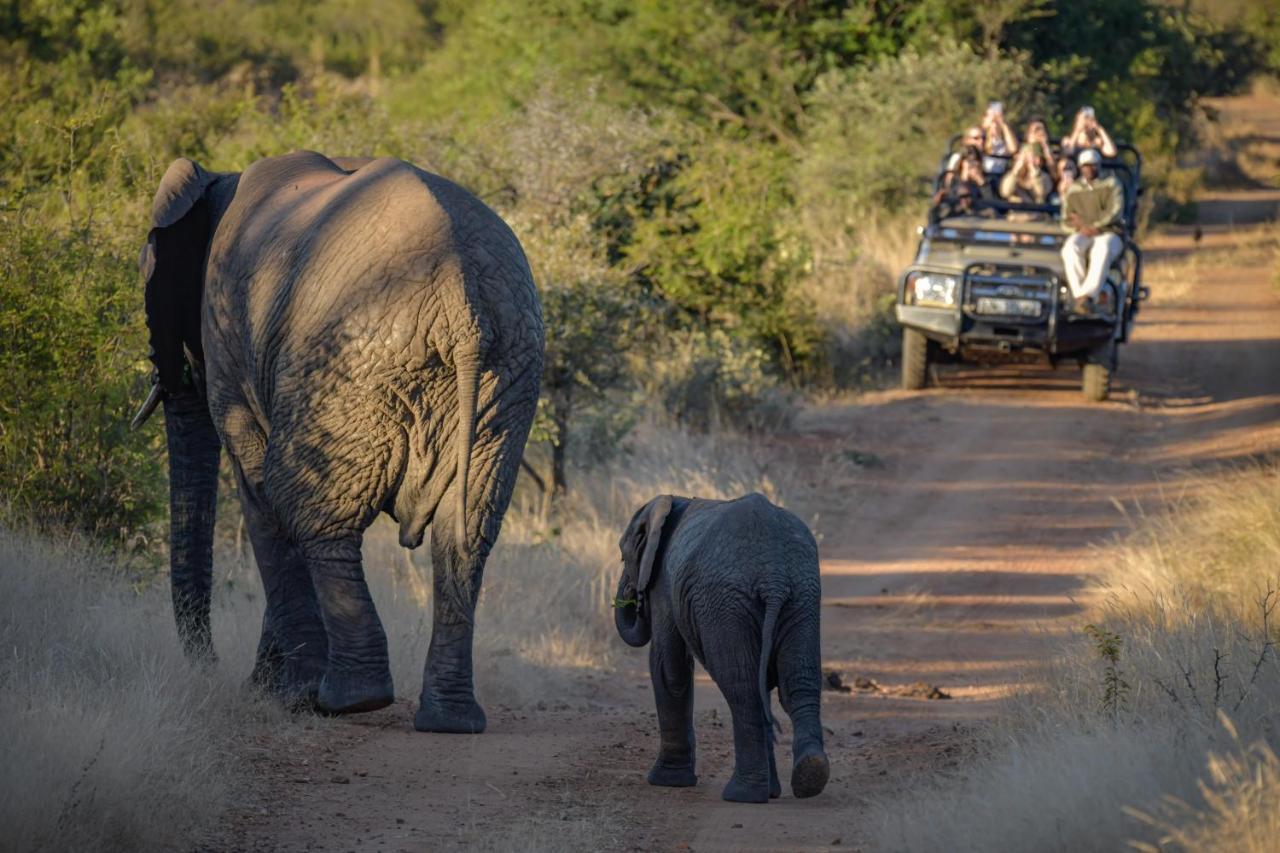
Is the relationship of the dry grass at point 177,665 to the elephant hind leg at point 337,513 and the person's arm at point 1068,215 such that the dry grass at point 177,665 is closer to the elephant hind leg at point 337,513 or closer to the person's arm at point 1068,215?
the elephant hind leg at point 337,513

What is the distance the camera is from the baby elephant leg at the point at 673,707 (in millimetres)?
6121

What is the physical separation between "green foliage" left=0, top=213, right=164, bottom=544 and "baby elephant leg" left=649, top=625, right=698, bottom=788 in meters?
3.67

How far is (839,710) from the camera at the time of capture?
8078 millimetres

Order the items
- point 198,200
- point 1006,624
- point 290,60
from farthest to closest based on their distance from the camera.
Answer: point 290,60 → point 1006,624 → point 198,200

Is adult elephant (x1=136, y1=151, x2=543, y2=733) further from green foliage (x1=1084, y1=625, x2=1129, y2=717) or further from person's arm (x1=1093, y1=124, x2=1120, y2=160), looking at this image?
person's arm (x1=1093, y1=124, x2=1120, y2=160)

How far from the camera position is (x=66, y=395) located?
8.48 m

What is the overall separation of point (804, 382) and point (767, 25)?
37.0 ft

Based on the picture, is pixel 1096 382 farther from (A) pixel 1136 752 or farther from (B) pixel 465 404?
(A) pixel 1136 752

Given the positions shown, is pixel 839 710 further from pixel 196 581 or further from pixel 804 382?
pixel 804 382

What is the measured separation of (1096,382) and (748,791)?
13.2 meters

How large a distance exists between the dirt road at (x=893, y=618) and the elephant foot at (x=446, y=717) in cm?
7

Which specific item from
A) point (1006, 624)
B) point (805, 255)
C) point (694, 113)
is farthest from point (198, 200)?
point (694, 113)

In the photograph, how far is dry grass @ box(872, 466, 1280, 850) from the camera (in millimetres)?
4180

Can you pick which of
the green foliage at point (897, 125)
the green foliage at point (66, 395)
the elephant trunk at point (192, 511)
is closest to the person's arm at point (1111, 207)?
the green foliage at point (897, 125)
